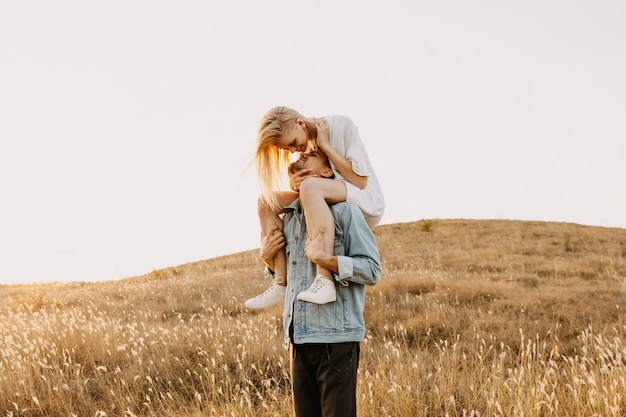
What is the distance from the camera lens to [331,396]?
8.07 ft

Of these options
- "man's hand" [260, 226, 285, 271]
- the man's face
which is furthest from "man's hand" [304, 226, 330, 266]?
the man's face

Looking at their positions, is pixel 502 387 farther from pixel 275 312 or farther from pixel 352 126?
pixel 275 312

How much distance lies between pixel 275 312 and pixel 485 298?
151 inches

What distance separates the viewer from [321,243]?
253 cm

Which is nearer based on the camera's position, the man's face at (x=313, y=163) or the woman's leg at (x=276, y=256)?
the man's face at (x=313, y=163)

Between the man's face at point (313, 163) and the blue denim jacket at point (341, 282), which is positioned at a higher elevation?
the man's face at point (313, 163)

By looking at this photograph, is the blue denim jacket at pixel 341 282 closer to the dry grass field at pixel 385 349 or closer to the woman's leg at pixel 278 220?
the woman's leg at pixel 278 220

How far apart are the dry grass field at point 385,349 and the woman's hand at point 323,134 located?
6.10 ft

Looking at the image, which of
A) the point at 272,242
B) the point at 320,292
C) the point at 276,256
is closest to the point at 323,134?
the point at 272,242

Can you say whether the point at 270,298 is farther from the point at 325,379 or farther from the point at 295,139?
the point at 295,139

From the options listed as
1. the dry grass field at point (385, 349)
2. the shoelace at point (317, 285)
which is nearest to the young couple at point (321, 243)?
the shoelace at point (317, 285)

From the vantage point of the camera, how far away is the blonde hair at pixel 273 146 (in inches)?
110

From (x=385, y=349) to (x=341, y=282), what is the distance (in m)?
3.99

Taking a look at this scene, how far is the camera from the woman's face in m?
2.80
